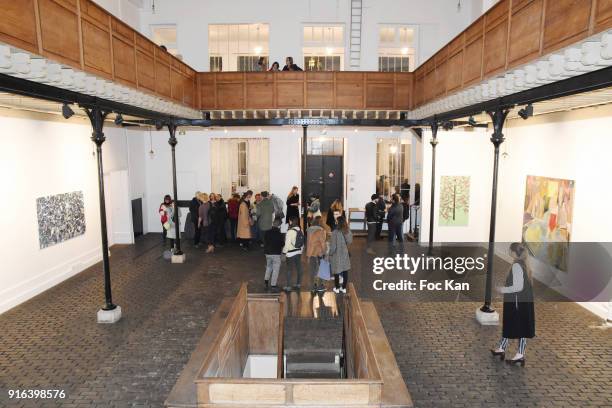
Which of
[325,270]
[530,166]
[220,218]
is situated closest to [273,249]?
[325,270]

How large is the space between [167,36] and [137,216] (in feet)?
24.2

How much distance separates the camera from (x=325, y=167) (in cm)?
1798

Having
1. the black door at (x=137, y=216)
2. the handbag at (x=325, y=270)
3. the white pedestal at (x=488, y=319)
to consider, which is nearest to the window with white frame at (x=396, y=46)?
the handbag at (x=325, y=270)

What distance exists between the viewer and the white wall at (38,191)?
30.6ft

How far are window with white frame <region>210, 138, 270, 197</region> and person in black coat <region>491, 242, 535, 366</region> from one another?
38.9 ft

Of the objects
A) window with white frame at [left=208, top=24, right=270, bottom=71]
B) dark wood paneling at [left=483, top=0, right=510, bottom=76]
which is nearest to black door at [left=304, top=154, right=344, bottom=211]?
window with white frame at [left=208, top=24, right=270, bottom=71]

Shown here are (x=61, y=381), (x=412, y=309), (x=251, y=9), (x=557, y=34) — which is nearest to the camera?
(x=557, y=34)

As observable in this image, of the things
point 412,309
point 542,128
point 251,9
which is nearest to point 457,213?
point 542,128

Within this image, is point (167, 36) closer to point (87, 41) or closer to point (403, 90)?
point (403, 90)

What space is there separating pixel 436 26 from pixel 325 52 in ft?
14.5

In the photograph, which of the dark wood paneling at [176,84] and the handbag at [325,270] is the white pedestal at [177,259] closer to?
the dark wood paneling at [176,84]

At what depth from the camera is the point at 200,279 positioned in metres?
11.4

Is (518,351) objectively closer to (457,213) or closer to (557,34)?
(557,34)

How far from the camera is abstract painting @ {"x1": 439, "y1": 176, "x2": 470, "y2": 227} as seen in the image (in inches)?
553
